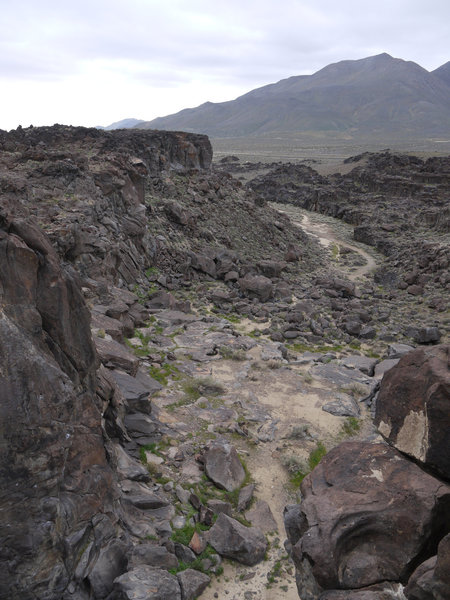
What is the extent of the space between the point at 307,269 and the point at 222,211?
914 cm

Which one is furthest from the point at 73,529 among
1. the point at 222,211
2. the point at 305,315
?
the point at 222,211

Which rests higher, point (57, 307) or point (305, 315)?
point (57, 307)

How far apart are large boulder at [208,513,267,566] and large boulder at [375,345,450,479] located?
362 centimetres

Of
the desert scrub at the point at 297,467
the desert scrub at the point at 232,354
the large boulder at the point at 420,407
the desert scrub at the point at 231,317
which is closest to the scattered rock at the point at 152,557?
the desert scrub at the point at 297,467

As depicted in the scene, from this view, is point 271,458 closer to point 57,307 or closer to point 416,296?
point 57,307

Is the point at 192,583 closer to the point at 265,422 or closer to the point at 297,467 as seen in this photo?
the point at 297,467

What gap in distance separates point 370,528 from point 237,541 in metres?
3.31

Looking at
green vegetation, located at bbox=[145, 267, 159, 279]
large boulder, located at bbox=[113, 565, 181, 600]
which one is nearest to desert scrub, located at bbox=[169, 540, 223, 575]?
large boulder, located at bbox=[113, 565, 181, 600]

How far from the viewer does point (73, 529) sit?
7023 millimetres

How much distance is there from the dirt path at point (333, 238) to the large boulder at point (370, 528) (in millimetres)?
30685

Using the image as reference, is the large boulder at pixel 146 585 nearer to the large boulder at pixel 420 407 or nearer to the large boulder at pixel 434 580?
the large boulder at pixel 434 580

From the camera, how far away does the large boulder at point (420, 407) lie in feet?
23.1

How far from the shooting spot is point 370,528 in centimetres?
684

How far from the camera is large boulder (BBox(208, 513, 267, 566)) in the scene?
29.5 ft
